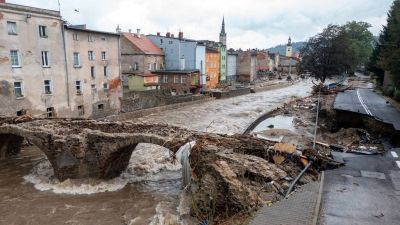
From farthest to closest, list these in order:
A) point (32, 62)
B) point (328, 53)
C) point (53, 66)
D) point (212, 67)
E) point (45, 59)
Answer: point (212, 67) → point (328, 53) → point (53, 66) → point (45, 59) → point (32, 62)

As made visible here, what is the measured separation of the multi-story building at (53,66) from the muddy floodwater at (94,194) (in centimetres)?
705

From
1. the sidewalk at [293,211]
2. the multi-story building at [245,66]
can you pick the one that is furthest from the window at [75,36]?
the multi-story building at [245,66]

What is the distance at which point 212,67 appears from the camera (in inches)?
2516

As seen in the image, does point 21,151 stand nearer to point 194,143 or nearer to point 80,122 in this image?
point 80,122

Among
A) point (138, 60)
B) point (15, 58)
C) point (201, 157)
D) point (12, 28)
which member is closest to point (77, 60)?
point (15, 58)

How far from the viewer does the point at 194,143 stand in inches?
546

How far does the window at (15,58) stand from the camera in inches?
1027

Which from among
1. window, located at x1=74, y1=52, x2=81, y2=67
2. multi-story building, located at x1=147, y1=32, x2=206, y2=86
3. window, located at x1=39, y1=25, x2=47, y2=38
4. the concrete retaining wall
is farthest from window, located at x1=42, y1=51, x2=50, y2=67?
multi-story building, located at x1=147, y1=32, x2=206, y2=86

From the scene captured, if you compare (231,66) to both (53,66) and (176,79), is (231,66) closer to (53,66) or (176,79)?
(176,79)

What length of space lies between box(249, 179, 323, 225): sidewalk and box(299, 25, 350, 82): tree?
42.4 m

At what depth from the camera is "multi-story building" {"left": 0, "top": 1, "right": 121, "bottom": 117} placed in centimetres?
2594

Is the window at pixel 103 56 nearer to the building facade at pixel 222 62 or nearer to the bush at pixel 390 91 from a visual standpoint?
the bush at pixel 390 91

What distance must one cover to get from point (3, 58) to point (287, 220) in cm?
2479

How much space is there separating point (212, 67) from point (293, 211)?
5565 cm
